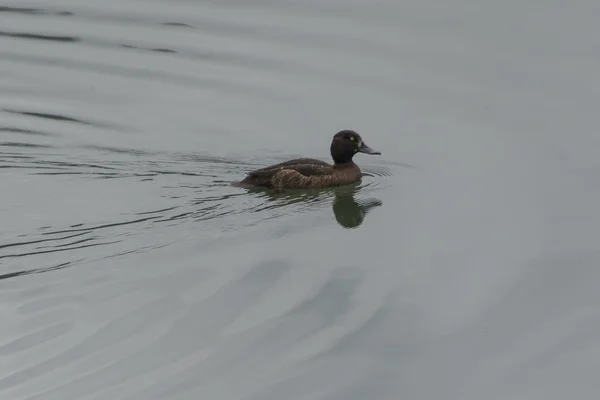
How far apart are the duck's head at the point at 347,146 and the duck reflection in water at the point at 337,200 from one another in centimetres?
31

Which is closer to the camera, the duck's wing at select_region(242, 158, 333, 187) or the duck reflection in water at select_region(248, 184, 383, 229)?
the duck reflection in water at select_region(248, 184, 383, 229)

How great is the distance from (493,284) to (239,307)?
2.01 m

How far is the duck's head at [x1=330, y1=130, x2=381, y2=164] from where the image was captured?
1339 cm

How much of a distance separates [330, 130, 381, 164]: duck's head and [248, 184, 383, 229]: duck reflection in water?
305 millimetres

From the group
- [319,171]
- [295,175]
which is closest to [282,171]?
[295,175]

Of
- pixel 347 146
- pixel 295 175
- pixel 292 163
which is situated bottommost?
pixel 295 175

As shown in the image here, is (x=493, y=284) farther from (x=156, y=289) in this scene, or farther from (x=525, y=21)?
(x=525, y=21)

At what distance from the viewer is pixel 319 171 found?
13.2 meters

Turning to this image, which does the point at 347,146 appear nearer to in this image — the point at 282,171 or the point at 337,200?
the point at 337,200

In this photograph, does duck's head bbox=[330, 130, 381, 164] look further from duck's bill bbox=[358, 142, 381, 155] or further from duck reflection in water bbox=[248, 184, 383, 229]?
duck reflection in water bbox=[248, 184, 383, 229]

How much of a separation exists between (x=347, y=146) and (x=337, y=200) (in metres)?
0.63

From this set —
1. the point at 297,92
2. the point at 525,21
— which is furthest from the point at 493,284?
the point at 525,21

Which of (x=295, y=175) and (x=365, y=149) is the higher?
(x=365, y=149)

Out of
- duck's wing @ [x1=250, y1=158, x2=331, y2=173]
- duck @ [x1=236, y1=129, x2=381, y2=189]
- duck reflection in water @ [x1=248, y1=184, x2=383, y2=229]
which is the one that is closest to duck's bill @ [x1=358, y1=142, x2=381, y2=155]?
duck @ [x1=236, y1=129, x2=381, y2=189]
